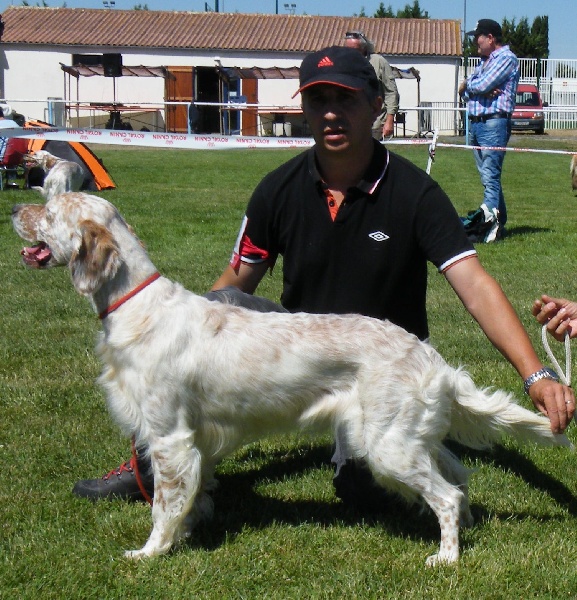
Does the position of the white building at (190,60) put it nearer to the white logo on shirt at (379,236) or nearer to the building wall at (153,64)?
the building wall at (153,64)

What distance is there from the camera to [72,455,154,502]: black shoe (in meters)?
3.68

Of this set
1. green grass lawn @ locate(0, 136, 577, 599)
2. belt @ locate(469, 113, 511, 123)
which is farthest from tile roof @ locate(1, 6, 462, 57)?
green grass lawn @ locate(0, 136, 577, 599)

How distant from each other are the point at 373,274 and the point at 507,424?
0.79 metres

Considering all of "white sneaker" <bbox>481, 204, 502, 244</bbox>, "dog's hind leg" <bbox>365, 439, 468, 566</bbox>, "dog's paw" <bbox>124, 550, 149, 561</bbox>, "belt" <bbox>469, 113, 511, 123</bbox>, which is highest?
"belt" <bbox>469, 113, 511, 123</bbox>

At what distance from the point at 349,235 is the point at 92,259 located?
1.06 meters

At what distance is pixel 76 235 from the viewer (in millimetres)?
3137

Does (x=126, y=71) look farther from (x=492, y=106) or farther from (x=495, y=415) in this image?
(x=495, y=415)

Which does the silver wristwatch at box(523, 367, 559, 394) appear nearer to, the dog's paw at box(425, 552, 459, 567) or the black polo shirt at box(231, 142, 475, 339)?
the black polo shirt at box(231, 142, 475, 339)

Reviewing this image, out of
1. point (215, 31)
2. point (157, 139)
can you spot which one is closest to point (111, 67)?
point (215, 31)

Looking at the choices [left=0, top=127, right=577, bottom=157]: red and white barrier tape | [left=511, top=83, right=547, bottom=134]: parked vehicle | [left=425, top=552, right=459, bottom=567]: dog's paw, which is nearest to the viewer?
[left=425, top=552, right=459, bottom=567]: dog's paw

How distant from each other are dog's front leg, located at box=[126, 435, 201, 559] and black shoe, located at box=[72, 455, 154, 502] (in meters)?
0.40

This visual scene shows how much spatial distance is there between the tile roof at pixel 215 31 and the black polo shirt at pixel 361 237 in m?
38.1

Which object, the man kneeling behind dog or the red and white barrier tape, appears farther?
the red and white barrier tape

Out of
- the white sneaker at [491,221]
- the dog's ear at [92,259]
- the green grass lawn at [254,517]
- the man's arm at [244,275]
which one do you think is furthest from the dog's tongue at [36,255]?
the white sneaker at [491,221]
